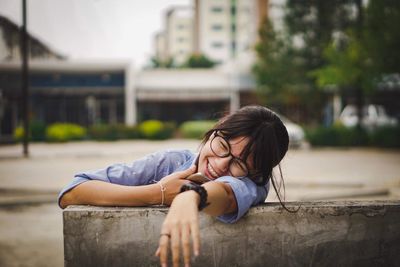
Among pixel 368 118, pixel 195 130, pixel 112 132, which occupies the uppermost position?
pixel 368 118

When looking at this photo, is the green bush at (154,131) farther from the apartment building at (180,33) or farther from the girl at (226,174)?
the apartment building at (180,33)

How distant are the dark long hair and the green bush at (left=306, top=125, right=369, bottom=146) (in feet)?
61.4

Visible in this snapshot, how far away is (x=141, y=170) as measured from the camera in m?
2.01

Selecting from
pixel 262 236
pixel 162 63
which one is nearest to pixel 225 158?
pixel 262 236

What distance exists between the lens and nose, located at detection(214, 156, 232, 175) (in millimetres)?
1768

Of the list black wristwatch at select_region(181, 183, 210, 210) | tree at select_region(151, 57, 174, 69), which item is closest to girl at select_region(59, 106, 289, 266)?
black wristwatch at select_region(181, 183, 210, 210)

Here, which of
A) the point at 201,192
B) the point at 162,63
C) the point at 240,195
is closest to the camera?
the point at 201,192

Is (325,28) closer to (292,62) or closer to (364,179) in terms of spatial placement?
(292,62)

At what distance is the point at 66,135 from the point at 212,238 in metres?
24.5

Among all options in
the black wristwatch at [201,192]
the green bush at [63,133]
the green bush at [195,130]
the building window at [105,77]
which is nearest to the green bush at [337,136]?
the green bush at [195,130]

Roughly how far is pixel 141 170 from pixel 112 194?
0.32m

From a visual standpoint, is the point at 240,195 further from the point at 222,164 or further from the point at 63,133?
the point at 63,133

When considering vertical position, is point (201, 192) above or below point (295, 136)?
above

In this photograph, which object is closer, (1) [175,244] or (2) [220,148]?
(1) [175,244]
